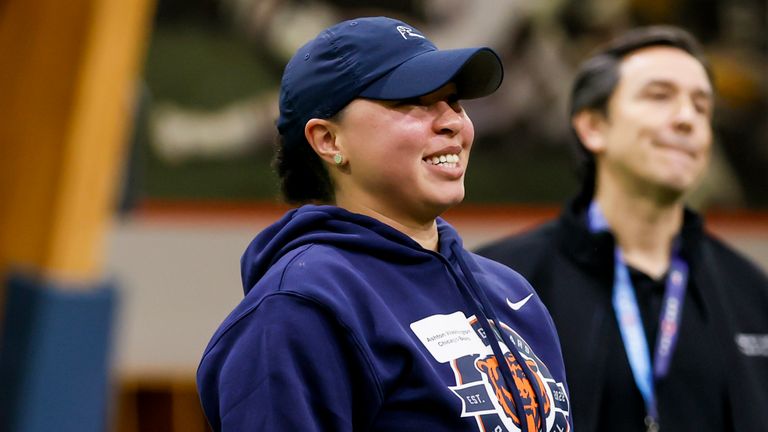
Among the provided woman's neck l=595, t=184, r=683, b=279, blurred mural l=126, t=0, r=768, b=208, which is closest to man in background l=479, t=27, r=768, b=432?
woman's neck l=595, t=184, r=683, b=279

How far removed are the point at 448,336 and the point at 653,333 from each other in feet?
4.45

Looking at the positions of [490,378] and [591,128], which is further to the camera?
[591,128]

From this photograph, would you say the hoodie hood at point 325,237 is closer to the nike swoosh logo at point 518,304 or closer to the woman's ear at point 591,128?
the nike swoosh logo at point 518,304

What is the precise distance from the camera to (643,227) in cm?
321

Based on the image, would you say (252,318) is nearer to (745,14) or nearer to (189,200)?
(189,200)

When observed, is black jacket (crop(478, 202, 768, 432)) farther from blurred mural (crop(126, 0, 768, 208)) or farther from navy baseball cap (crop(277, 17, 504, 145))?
blurred mural (crop(126, 0, 768, 208))

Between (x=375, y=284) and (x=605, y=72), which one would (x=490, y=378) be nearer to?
(x=375, y=284)

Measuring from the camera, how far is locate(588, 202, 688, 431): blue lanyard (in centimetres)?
293

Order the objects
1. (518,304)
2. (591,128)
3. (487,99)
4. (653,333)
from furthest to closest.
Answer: (487,99)
(591,128)
(653,333)
(518,304)

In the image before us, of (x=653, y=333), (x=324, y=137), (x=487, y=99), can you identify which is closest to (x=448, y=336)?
(x=324, y=137)

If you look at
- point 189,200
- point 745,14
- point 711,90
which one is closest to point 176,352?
point 189,200

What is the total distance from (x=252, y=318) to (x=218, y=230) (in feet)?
14.3

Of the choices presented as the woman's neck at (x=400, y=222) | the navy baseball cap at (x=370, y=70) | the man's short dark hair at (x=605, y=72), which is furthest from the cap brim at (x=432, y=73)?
the man's short dark hair at (x=605, y=72)

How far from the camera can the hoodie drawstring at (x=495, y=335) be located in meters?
1.78
